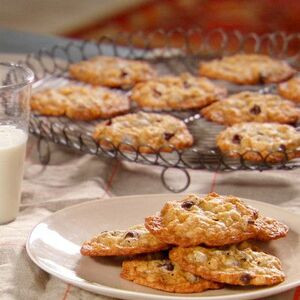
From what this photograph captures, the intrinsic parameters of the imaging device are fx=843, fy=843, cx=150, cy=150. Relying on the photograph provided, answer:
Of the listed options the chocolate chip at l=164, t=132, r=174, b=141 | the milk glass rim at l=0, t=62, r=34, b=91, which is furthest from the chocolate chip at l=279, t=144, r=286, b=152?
the milk glass rim at l=0, t=62, r=34, b=91

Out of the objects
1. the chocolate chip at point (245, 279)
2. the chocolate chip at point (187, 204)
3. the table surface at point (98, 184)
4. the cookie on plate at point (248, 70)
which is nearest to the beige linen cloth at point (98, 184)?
the table surface at point (98, 184)

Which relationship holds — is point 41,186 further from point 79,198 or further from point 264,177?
point 264,177

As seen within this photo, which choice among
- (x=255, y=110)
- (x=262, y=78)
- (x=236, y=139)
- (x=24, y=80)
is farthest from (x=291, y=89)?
(x=24, y=80)

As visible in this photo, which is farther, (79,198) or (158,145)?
(158,145)

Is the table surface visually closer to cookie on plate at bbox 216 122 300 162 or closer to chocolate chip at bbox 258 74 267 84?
cookie on plate at bbox 216 122 300 162

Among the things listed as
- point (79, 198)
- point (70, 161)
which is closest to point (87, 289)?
point (79, 198)

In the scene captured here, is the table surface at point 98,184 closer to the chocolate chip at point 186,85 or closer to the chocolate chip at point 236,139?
the chocolate chip at point 236,139
